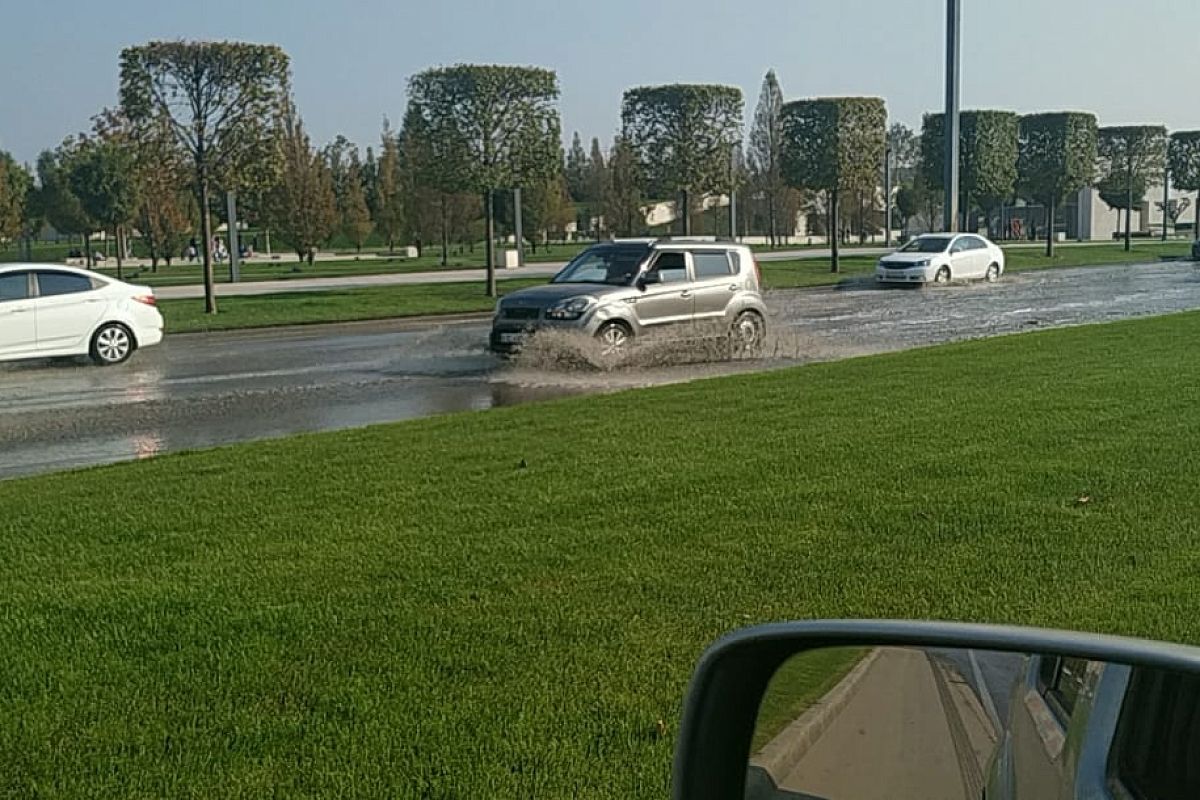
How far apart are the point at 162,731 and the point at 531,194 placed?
63.8 meters

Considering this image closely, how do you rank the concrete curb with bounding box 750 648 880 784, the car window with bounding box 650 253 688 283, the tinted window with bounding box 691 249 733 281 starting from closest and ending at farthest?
the concrete curb with bounding box 750 648 880 784 < the car window with bounding box 650 253 688 283 < the tinted window with bounding box 691 249 733 281

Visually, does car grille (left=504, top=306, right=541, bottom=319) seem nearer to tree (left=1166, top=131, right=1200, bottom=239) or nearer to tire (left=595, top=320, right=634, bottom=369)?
tire (left=595, top=320, right=634, bottom=369)

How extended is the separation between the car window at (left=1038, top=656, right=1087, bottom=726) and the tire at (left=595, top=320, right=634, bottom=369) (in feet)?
52.1

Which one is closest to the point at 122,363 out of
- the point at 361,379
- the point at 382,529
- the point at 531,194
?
the point at 361,379

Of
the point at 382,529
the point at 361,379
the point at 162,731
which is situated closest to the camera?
the point at 162,731

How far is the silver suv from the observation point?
18.0 m

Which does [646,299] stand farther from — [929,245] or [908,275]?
[929,245]

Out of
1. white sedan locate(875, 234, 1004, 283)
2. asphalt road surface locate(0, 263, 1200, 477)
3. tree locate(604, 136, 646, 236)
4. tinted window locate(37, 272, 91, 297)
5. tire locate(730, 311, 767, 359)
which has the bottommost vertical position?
asphalt road surface locate(0, 263, 1200, 477)

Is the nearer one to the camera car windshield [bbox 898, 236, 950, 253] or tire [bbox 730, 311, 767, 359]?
tire [bbox 730, 311, 767, 359]

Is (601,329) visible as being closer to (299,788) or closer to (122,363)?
(122,363)

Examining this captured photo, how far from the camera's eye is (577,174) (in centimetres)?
10719

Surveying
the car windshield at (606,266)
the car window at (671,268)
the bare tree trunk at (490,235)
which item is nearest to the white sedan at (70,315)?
the car windshield at (606,266)

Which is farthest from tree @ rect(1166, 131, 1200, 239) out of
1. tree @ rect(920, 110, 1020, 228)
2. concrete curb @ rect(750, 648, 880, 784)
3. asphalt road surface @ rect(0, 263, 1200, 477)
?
concrete curb @ rect(750, 648, 880, 784)

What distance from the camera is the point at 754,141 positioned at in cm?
8225
